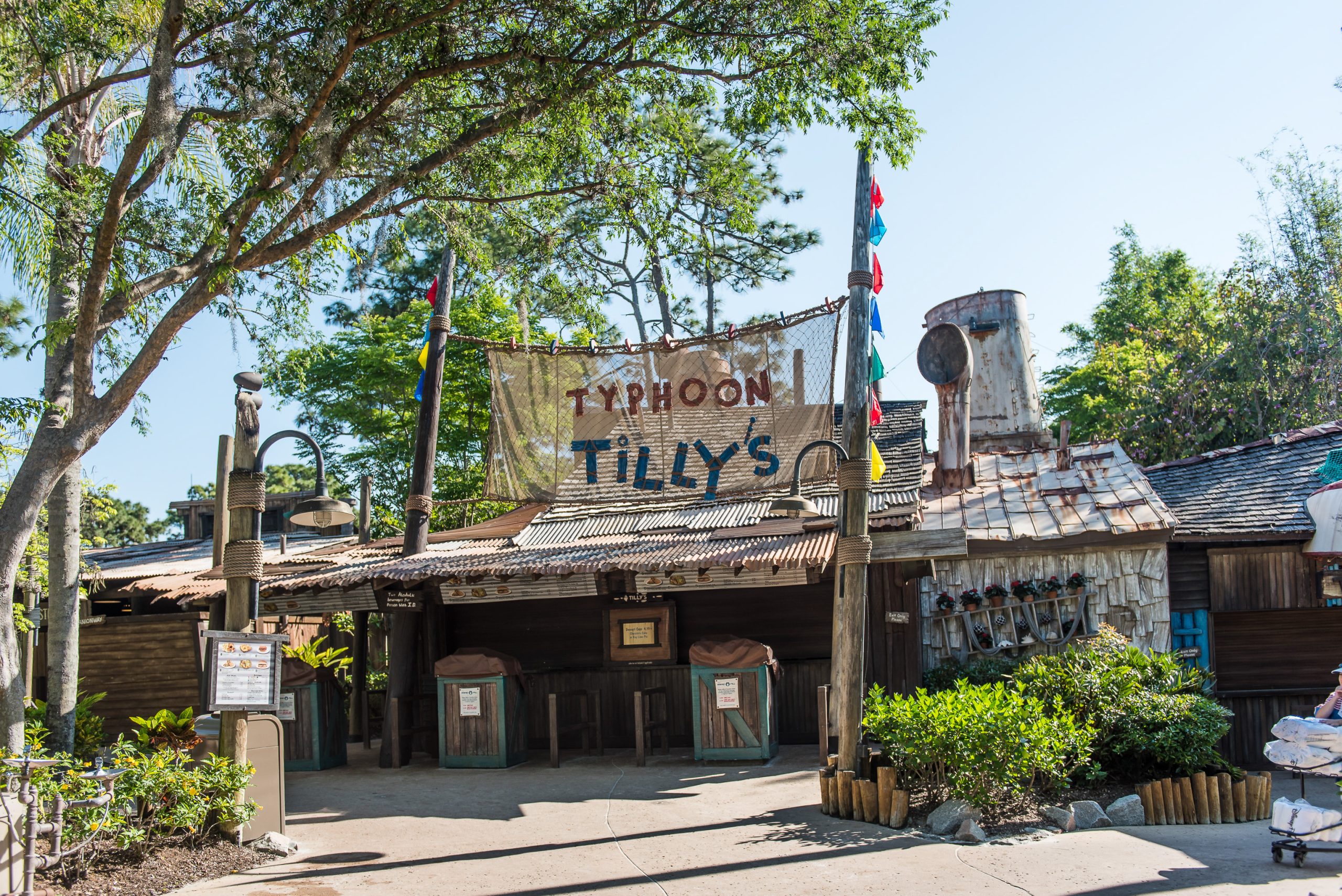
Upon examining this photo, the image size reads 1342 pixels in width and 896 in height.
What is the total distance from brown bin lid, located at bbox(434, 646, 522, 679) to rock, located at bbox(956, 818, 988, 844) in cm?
604

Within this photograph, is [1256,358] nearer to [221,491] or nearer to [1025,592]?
[1025,592]

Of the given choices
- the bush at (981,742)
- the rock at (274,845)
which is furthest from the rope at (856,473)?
the rock at (274,845)

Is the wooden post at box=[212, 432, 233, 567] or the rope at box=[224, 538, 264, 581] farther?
the wooden post at box=[212, 432, 233, 567]

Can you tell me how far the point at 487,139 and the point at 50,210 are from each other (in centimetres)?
445

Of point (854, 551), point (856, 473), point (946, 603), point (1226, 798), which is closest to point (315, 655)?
point (946, 603)

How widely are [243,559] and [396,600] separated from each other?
4.46 meters

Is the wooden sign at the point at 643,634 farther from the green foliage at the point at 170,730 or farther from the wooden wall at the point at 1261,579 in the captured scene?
the wooden wall at the point at 1261,579

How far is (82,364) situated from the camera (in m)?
8.49

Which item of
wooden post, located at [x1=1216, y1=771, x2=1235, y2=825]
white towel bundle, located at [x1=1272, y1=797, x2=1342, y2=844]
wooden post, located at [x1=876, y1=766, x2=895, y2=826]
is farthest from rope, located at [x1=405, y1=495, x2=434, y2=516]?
white towel bundle, located at [x1=1272, y1=797, x2=1342, y2=844]

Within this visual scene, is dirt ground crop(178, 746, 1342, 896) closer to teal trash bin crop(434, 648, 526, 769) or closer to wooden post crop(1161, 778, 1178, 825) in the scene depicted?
wooden post crop(1161, 778, 1178, 825)

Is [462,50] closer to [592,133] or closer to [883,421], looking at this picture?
[592,133]

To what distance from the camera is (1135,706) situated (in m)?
9.03

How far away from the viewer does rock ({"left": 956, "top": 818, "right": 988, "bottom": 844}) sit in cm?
768

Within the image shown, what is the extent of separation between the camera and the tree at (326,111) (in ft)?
28.5
